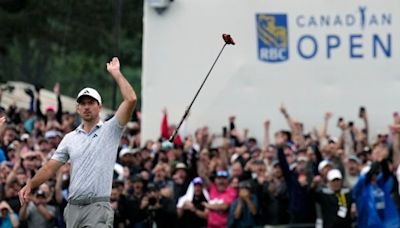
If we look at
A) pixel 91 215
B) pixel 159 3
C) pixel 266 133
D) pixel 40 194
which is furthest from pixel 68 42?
pixel 91 215

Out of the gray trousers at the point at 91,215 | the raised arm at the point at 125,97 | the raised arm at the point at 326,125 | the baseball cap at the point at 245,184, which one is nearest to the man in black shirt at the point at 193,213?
the baseball cap at the point at 245,184

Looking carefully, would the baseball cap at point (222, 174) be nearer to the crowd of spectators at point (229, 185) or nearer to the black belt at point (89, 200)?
the crowd of spectators at point (229, 185)

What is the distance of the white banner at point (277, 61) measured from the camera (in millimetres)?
29250

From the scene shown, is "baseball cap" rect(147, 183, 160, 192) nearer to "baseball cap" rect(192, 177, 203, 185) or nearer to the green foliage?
"baseball cap" rect(192, 177, 203, 185)

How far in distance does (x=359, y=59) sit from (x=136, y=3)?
19821 millimetres

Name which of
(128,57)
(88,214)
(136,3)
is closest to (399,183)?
(88,214)

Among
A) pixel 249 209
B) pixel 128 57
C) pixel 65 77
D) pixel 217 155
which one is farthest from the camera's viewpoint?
pixel 65 77

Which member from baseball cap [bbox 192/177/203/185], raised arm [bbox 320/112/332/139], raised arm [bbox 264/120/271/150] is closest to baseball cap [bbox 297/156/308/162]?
baseball cap [bbox 192/177/203/185]

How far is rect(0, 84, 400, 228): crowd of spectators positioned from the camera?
21.6 metres

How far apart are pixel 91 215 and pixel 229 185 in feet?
29.0

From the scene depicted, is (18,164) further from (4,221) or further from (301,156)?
(301,156)

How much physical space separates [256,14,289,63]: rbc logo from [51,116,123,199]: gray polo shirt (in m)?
14.9

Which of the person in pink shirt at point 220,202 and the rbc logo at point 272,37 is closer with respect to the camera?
the person in pink shirt at point 220,202

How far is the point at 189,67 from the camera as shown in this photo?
30016 mm
